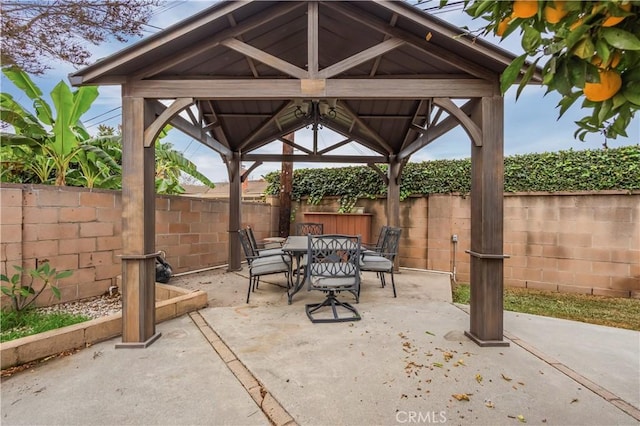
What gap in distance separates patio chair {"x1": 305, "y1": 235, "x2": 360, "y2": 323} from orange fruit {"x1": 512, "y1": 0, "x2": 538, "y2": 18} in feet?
9.11

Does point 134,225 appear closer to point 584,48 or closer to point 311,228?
point 584,48

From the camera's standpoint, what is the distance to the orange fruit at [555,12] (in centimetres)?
76

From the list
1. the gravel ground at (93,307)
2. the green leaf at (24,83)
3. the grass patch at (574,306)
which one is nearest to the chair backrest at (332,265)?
the grass patch at (574,306)

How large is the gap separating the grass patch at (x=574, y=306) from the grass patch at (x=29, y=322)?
5.02m

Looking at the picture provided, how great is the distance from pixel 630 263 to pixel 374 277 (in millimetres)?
4235

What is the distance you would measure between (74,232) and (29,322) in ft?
3.82

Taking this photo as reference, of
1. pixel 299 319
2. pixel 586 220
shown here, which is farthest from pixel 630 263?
pixel 299 319

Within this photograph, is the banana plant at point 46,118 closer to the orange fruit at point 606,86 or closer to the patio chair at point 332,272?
the patio chair at point 332,272

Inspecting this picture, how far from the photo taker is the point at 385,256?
485cm

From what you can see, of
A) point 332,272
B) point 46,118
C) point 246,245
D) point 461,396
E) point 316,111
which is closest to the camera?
point 461,396

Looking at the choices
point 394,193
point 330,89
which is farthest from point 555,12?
point 394,193

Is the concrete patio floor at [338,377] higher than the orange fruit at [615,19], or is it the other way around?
the orange fruit at [615,19]

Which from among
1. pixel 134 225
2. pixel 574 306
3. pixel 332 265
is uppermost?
pixel 134 225

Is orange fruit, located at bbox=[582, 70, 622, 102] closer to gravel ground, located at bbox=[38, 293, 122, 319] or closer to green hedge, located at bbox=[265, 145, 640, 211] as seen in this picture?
gravel ground, located at bbox=[38, 293, 122, 319]
